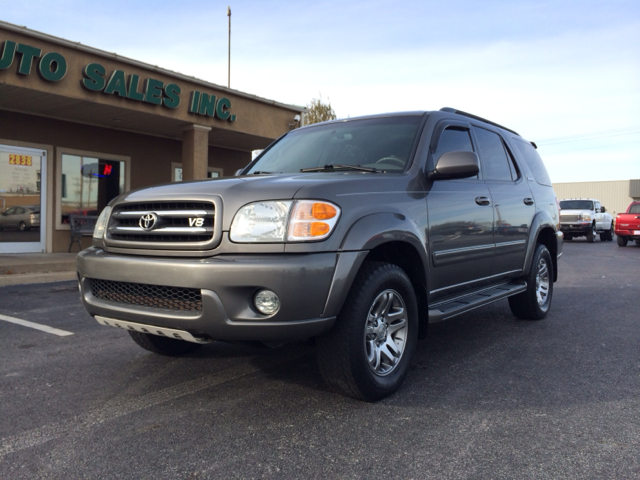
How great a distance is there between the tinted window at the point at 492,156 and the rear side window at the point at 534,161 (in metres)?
0.54

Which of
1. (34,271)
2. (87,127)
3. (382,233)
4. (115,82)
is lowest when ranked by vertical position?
(34,271)

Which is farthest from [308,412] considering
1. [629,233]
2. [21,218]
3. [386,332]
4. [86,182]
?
[629,233]

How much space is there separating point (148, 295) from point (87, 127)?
11.7m

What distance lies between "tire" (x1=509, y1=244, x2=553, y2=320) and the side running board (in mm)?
331

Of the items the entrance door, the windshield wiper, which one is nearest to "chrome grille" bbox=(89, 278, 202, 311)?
the windshield wiper

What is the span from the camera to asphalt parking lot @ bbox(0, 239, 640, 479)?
2.52 metres

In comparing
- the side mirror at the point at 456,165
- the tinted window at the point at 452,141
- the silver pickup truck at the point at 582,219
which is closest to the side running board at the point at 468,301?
the side mirror at the point at 456,165

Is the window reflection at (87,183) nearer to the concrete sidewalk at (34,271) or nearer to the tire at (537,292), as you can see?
the concrete sidewalk at (34,271)

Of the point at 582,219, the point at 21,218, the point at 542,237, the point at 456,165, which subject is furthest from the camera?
the point at 582,219

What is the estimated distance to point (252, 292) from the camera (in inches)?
114

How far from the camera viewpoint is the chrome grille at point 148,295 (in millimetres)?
3006

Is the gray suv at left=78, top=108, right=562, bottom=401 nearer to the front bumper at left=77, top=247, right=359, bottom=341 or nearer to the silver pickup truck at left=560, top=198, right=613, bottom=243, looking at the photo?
the front bumper at left=77, top=247, right=359, bottom=341

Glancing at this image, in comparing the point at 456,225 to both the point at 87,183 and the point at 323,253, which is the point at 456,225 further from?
the point at 87,183

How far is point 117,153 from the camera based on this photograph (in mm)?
14164
